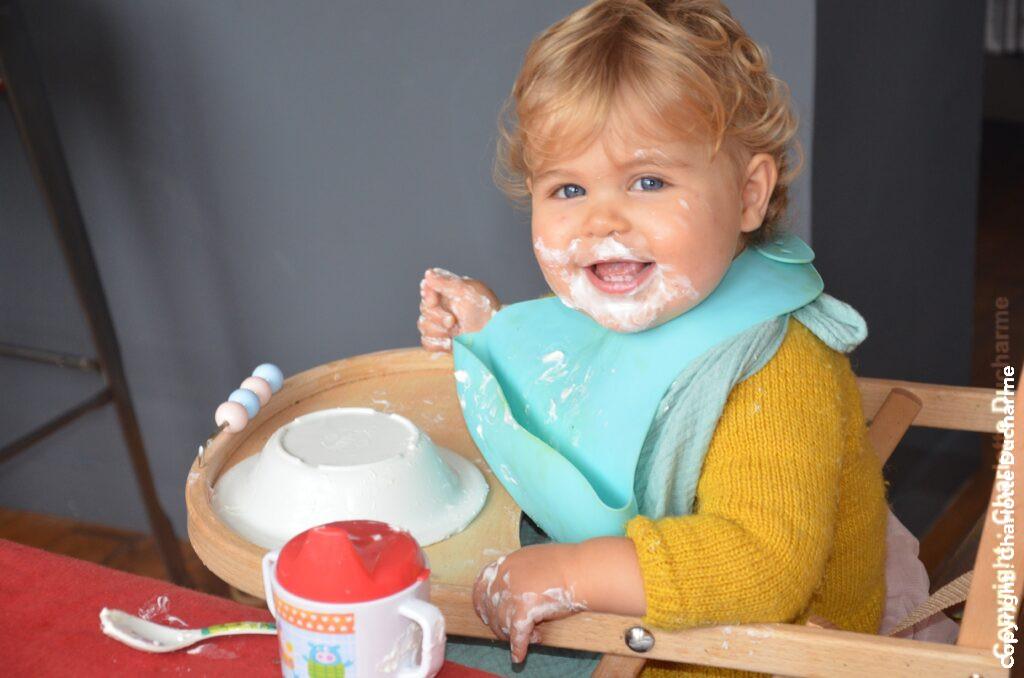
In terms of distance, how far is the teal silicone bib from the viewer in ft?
3.31

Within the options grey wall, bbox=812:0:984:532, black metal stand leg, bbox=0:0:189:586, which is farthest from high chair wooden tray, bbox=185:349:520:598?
black metal stand leg, bbox=0:0:189:586

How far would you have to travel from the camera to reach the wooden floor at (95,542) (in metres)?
2.18

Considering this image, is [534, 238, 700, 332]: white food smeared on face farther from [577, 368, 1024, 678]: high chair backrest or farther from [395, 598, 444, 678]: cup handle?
[395, 598, 444, 678]: cup handle

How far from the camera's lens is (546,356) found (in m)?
1.14

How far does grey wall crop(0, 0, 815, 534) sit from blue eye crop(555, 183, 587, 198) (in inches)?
20.2

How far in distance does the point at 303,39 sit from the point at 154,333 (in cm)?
63

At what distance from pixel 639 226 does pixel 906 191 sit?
951mm

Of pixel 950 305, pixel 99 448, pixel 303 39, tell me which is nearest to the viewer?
pixel 303 39

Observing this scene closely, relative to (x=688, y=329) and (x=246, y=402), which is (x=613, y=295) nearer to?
(x=688, y=329)

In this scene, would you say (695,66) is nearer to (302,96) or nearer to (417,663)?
(417,663)

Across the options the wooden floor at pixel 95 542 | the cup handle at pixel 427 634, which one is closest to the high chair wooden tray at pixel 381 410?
the cup handle at pixel 427 634

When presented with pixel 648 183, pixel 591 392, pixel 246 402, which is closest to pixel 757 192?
pixel 648 183

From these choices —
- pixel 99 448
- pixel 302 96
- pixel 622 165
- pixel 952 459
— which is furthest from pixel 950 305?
pixel 99 448

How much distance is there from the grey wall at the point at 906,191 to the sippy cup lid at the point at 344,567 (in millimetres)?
949
